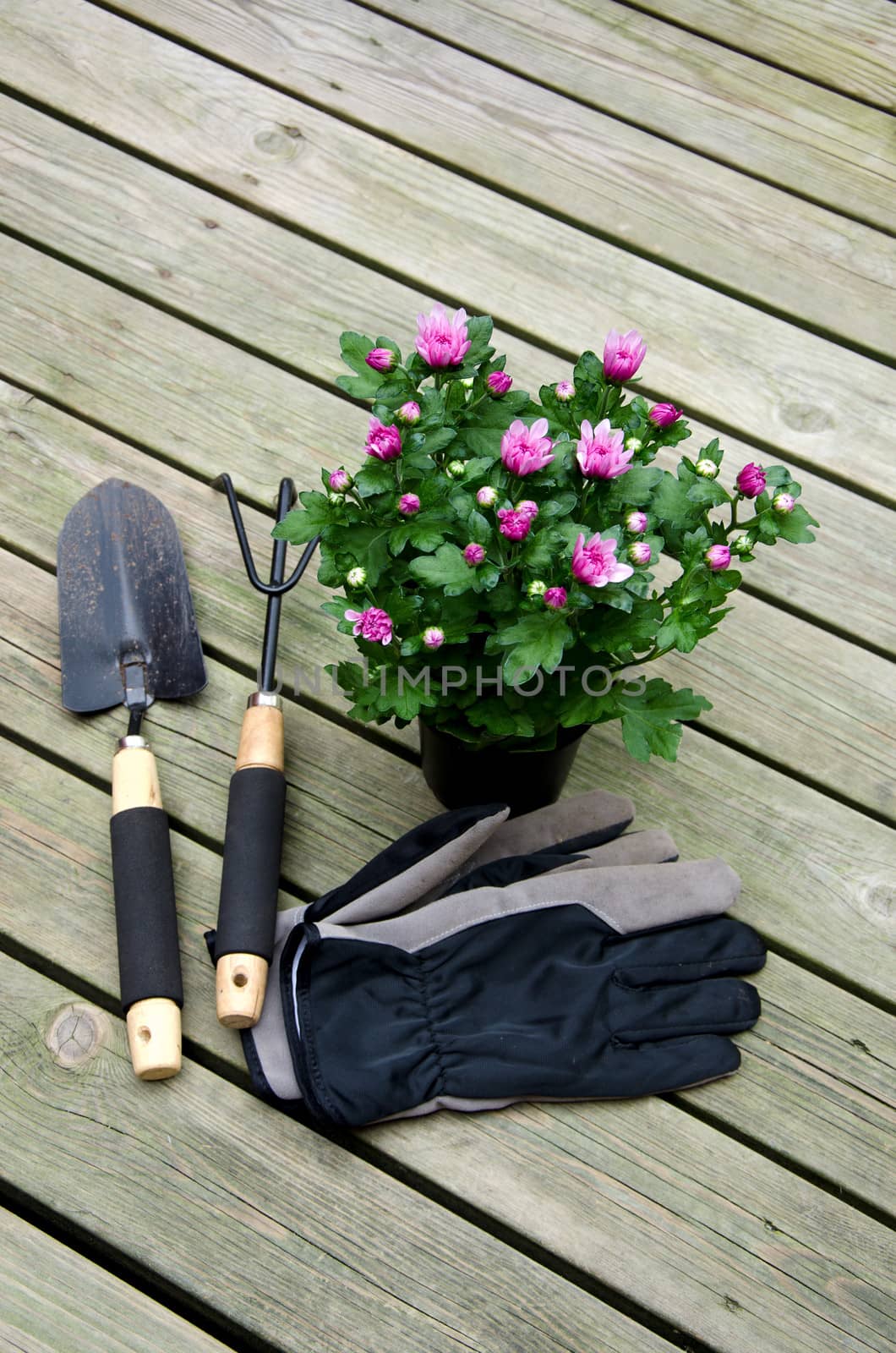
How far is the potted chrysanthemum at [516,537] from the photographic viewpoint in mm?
983

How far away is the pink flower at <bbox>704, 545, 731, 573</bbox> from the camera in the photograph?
1020 millimetres

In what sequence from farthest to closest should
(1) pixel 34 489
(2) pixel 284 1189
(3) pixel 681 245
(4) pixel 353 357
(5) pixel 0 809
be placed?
(3) pixel 681 245 → (1) pixel 34 489 → (5) pixel 0 809 → (2) pixel 284 1189 → (4) pixel 353 357

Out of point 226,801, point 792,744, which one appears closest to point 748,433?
point 792,744

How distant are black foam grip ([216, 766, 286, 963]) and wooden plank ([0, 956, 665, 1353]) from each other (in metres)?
0.16

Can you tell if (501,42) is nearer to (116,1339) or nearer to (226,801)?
(226,801)

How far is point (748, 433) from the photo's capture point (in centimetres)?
165

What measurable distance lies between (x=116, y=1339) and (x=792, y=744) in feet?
3.22

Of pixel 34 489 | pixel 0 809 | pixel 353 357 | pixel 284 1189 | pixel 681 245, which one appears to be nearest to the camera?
pixel 353 357

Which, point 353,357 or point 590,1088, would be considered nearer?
point 353,357

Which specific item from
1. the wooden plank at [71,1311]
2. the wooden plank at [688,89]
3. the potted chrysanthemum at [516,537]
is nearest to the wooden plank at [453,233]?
the wooden plank at [688,89]

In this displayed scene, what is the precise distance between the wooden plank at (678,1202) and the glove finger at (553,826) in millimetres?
284

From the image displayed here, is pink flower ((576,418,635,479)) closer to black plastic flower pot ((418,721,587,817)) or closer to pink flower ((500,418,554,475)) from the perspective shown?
pink flower ((500,418,554,475))

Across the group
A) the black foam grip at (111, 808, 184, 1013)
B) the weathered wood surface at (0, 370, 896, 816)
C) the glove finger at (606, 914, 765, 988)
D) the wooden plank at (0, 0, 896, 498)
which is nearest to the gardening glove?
the glove finger at (606, 914, 765, 988)

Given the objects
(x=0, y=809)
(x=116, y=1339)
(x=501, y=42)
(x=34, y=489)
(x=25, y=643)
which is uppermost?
(x=501, y=42)
